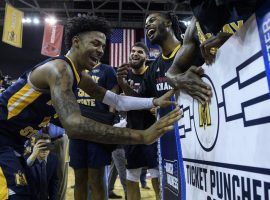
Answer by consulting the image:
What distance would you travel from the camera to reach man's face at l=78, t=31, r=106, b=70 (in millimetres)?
2154

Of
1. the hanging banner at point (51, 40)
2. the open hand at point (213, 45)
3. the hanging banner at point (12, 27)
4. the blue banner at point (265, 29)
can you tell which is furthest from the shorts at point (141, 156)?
the hanging banner at point (51, 40)

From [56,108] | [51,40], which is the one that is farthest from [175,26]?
[51,40]

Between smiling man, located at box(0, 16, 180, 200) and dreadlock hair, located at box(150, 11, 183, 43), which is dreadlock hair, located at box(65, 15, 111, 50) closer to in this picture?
smiling man, located at box(0, 16, 180, 200)

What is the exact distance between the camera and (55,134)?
3236mm

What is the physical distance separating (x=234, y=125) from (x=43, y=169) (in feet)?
6.03

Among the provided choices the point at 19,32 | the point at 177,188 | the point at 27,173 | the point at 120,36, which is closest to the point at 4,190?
the point at 27,173

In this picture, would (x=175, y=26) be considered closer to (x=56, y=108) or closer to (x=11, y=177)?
(x=56, y=108)

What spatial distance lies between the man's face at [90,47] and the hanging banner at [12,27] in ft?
21.5

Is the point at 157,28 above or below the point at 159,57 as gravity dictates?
above

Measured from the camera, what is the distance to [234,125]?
0.98 m

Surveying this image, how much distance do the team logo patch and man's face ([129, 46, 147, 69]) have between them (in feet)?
6.68

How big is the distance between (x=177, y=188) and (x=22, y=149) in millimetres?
950

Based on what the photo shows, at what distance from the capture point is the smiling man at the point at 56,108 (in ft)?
5.23

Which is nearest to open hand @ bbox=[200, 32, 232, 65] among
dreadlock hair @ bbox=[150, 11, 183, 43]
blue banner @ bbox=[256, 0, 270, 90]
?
blue banner @ bbox=[256, 0, 270, 90]
